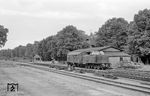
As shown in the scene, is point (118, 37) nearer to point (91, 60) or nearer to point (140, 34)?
point (140, 34)

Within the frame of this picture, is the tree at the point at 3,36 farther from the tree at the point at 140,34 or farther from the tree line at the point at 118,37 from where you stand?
the tree at the point at 140,34

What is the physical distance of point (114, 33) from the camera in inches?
2889

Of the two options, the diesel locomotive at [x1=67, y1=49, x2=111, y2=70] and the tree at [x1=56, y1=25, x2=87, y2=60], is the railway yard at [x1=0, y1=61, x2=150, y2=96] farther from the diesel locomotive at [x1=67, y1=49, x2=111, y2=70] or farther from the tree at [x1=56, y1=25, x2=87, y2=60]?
the tree at [x1=56, y1=25, x2=87, y2=60]

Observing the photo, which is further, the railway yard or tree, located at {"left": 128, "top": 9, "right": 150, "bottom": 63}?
tree, located at {"left": 128, "top": 9, "right": 150, "bottom": 63}

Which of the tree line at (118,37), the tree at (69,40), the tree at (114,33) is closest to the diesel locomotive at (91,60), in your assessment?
the tree line at (118,37)

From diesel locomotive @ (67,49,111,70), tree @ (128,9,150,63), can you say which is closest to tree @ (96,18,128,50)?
tree @ (128,9,150,63)

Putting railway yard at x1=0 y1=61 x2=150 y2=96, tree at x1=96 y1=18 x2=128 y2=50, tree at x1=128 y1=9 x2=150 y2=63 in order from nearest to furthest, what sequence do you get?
railway yard at x1=0 y1=61 x2=150 y2=96 < tree at x1=128 y1=9 x2=150 y2=63 < tree at x1=96 y1=18 x2=128 y2=50

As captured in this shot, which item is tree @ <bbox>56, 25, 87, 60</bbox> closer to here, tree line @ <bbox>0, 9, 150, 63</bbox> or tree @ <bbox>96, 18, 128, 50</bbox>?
tree line @ <bbox>0, 9, 150, 63</bbox>

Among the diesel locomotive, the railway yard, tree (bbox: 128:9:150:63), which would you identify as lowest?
the railway yard

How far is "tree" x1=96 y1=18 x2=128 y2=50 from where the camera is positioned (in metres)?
70.9

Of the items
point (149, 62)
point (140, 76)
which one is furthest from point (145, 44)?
point (140, 76)

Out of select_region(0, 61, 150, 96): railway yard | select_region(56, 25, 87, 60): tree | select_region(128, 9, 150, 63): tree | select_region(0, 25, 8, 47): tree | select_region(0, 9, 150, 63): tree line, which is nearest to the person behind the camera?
select_region(0, 61, 150, 96): railway yard

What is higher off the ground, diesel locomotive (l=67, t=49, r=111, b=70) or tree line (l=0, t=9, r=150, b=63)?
tree line (l=0, t=9, r=150, b=63)

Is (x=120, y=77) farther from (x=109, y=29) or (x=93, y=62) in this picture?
(x=109, y=29)
